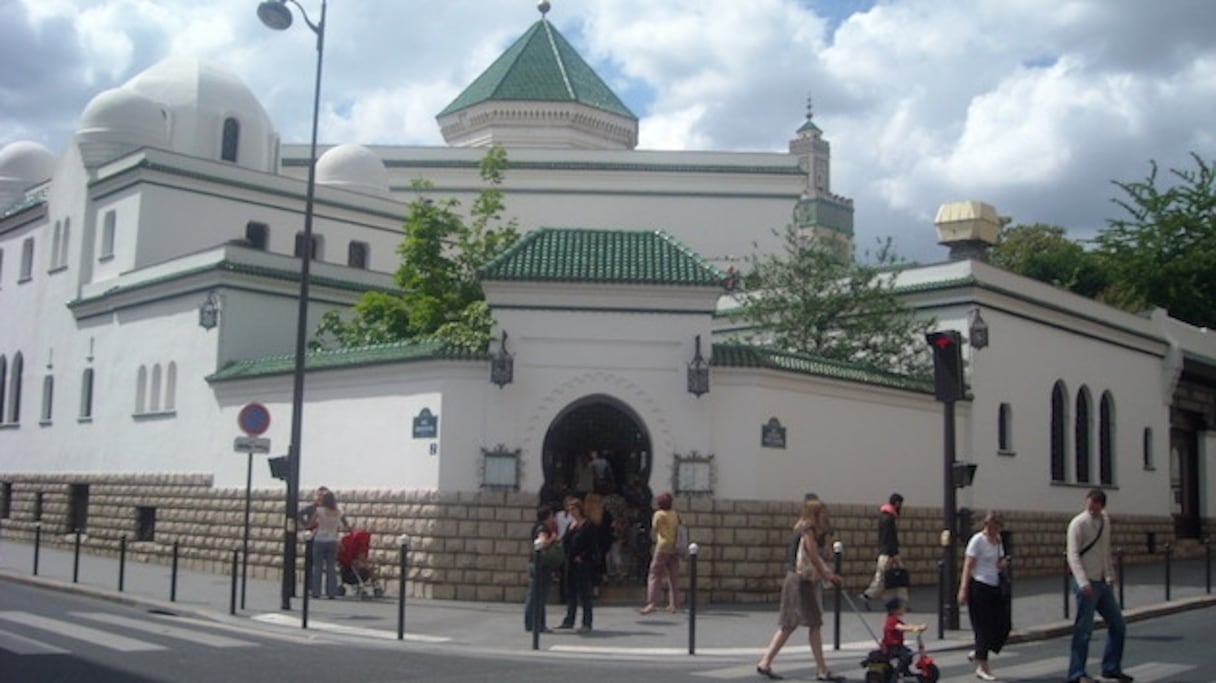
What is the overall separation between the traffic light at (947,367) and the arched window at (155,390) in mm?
17756

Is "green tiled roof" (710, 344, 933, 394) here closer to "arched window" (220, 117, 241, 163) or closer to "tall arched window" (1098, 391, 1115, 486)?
"tall arched window" (1098, 391, 1115, 486)

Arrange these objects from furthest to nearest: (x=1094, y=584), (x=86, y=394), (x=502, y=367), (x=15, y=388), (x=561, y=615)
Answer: (x=15, y=388) → (x=86, y=394) → (x=502, y=367) → (x=561, y=615) → (x=1094, y=584)

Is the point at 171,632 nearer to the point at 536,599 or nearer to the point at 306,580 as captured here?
the point at 306,580

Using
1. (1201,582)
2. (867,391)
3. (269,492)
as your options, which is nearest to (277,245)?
(269,492)

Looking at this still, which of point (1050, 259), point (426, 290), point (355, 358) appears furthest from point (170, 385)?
point (1050, 259)

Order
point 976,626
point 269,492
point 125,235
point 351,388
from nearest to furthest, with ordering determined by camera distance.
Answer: point 976,626
point 351,388
point 269,492
point 125,235

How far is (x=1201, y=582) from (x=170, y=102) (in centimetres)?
2825

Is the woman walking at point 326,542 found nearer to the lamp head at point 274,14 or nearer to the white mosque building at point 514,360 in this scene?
the white mosque building at point 514,360

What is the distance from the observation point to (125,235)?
3092 centimetres

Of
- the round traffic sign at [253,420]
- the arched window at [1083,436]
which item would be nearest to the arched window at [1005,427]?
the arched window at [1083,436]

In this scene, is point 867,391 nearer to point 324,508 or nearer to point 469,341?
point 469,341

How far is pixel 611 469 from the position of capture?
67.3 feet

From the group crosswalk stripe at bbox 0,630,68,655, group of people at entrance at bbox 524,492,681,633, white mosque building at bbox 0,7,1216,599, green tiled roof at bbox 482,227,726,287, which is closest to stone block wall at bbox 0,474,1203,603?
white mosque building at bbox 0,7,1216,599

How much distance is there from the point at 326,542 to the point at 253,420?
7.14 ft
